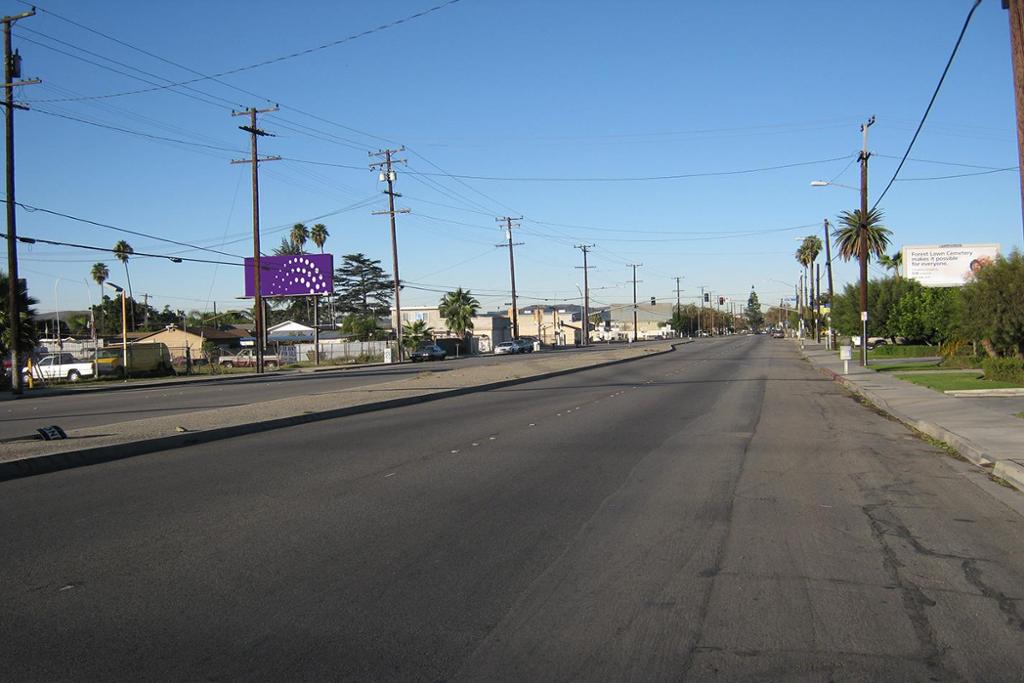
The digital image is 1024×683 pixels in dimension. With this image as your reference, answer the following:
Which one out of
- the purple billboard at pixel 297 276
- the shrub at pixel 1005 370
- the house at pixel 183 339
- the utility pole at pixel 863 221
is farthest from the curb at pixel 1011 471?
the house at pixel 183 339

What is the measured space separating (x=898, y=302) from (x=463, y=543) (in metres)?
55.1

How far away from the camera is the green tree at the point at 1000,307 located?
29.9m

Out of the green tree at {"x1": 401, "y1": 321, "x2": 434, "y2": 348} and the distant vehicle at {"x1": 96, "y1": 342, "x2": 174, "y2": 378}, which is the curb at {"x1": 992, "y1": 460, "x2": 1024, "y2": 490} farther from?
the green tree at {"x1": 401, "y1": 321, "x2": 434, "y2": 348}

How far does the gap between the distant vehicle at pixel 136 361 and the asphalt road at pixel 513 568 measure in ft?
125

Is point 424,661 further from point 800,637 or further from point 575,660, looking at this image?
point 800,637

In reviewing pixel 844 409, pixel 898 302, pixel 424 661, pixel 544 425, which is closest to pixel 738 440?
pixel 544 425

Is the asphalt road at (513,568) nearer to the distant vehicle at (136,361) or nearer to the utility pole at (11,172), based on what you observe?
the utility pole at (11,172)

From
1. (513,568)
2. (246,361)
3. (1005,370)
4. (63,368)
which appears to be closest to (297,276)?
(246,361)

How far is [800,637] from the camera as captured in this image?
5.53 metres

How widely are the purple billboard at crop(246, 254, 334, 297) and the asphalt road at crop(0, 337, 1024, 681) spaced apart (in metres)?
54.2

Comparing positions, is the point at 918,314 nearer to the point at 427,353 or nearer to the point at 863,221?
the point at 863,221

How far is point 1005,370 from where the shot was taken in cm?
2753

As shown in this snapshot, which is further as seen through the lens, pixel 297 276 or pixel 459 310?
pixel 459 310

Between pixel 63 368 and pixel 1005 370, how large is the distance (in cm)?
4451
